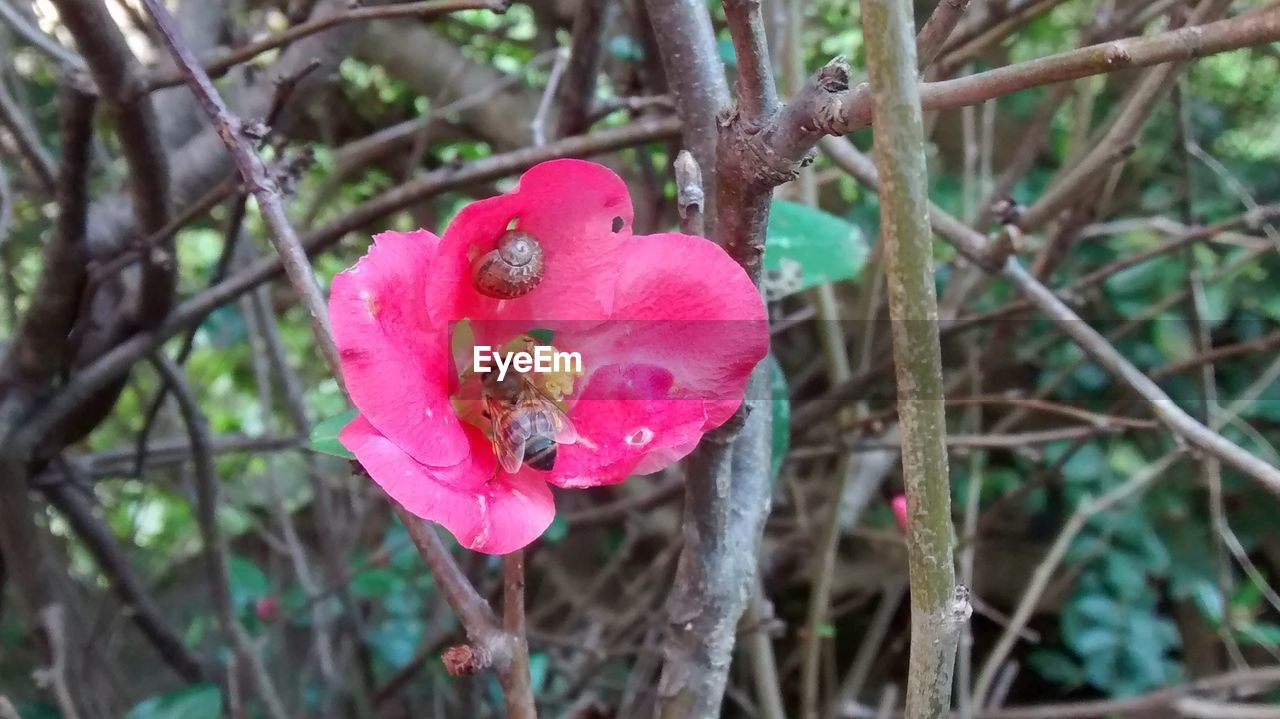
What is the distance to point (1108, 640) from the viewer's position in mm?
1173

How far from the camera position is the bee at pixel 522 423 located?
0.30 m

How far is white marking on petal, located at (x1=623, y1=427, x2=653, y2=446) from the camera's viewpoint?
0.98ft

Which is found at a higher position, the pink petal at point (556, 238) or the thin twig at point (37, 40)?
the thin twig at point (37, 40)

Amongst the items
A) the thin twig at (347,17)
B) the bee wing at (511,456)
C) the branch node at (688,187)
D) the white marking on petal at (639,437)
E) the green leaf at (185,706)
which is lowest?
the green leaf at (185,706)

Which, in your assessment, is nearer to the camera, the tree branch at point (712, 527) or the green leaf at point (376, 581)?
the tree branch at point (712, 527)

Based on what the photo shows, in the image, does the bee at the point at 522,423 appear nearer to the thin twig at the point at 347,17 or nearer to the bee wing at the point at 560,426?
the bee wing at the point at 560,426

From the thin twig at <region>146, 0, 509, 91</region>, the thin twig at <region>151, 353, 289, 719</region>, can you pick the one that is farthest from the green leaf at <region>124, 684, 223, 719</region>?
the thin twig at <region>146, 0, 509, 91</region>

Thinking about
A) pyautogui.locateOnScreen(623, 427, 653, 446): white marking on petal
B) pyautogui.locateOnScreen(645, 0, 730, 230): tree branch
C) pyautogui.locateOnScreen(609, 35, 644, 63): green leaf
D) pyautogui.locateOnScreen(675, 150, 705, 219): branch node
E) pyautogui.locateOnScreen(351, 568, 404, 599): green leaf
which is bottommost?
pyautogui.locateOnScreen(351, 568, 404, 599): green leaf

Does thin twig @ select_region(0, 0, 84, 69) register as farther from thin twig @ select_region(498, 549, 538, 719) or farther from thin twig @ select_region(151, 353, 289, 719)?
thin twig @ select_region(498, 549, 538, 719)

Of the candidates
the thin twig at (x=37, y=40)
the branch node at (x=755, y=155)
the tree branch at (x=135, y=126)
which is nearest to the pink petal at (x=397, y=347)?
the branch node at (x=755, y=155)

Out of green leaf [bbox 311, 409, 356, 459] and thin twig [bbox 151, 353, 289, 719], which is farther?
thin twig [bbox 151, 353, 289, 719]

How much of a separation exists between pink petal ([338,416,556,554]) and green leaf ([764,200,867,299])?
11.6 inches

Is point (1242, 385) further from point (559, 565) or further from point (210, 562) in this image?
point (210, 562)

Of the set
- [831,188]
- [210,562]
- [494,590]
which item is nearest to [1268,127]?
[831,188]
